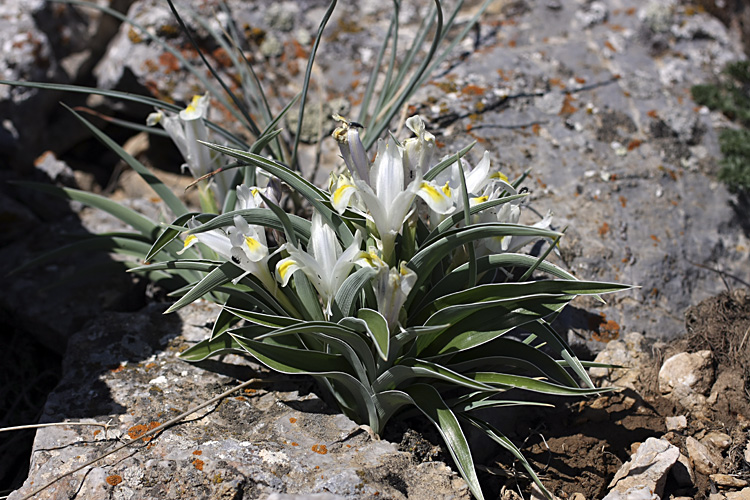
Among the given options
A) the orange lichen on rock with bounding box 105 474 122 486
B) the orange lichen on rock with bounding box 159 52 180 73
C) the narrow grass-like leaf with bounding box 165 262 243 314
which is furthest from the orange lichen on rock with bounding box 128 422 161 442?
the orange lichen on rock with bounding box 159 52 180 73

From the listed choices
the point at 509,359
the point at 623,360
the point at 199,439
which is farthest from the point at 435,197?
the point at 623,360

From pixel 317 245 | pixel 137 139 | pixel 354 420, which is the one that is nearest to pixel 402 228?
pixel 317 245

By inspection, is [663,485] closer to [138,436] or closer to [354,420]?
[354,420]

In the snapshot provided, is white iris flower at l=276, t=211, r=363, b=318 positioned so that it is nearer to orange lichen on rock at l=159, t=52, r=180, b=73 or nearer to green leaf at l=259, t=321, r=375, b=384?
green leaf at l=259, t=321, r=375, b=384

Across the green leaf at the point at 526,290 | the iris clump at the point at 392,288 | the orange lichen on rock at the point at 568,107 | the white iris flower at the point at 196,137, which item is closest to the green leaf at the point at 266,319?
the iris clump at the point at 392,288

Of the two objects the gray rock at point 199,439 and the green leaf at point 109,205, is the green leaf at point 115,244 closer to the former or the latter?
the green leaf at point 109,205
